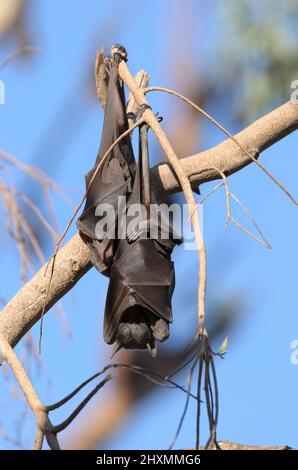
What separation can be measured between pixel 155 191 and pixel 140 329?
1.64ft

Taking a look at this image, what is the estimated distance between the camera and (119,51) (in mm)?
3576

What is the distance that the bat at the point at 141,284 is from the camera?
11.6 feet

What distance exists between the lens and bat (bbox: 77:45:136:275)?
11.8 feet

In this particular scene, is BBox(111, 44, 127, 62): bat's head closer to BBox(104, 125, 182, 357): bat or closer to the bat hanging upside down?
the bat hanging upside down

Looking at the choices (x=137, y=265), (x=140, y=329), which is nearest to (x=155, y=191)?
(x=137, y=265)

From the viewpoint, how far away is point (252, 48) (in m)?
6.69

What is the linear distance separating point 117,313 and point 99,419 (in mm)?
2267

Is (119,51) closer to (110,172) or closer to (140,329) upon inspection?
(110,172)

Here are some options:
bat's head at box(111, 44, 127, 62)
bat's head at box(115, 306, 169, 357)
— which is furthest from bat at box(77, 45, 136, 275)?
bat's head at box(115, 306, 169, 357)

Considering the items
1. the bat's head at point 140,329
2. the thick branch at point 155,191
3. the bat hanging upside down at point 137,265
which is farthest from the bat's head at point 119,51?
the bat's head at point 140,329

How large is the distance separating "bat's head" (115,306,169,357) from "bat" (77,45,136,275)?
20 cm

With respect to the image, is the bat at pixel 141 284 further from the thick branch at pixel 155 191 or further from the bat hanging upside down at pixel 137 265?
the thick branch at pixel 155 191

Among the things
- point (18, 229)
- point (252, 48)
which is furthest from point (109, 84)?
point (252, 48)
